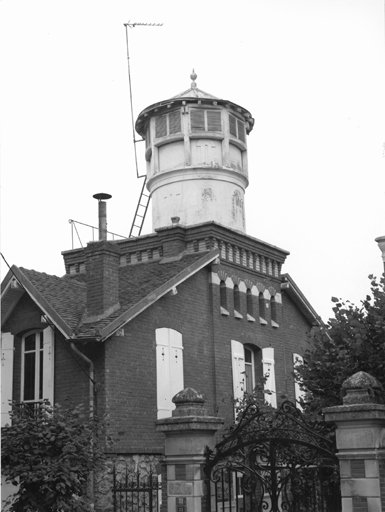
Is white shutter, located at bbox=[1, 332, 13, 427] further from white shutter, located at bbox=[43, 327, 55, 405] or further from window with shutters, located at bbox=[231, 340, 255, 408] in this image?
window with shutters, located at bbox=[231, 340, 255, 408]

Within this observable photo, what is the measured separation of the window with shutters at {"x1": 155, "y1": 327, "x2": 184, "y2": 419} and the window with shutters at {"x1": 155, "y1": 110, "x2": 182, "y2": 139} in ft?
25.1

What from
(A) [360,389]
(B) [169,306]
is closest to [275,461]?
(A) [360,389]

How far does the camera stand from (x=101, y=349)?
1736cm

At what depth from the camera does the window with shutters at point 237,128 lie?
24.9m

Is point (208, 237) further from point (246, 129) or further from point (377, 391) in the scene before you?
point (377, 391)

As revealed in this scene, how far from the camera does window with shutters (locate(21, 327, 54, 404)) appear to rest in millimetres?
18297

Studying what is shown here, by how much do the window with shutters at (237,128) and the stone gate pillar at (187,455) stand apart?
14657mm

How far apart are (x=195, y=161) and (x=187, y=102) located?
1.98 meters

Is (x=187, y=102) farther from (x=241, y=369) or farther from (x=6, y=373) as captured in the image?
(x=6, y=373)

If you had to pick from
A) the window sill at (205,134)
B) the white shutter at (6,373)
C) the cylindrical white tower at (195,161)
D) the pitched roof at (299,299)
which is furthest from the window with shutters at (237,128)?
the white shutter at (6,373)

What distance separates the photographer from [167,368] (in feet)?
62.6

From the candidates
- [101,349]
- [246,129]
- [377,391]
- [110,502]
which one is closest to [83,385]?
[101,349]

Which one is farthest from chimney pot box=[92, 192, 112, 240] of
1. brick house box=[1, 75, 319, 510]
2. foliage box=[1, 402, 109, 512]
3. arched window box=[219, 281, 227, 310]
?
foliage box=[1, 402, 109, 512]

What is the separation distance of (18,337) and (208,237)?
6.01m
